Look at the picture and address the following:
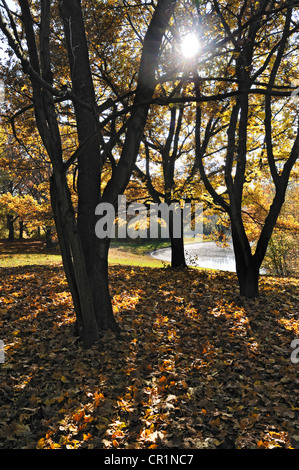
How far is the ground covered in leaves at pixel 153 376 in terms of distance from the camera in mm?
2998

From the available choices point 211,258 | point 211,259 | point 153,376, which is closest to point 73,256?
point 153,376

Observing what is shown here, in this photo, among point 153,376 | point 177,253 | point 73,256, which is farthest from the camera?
point 177,253

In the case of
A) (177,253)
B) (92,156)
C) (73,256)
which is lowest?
(177,253)

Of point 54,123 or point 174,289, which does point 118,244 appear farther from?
point 54,123

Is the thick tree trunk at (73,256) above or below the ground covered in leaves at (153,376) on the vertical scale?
above

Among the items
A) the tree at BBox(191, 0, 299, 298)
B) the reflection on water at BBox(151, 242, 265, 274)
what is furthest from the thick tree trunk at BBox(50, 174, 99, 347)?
the reflection on water at BBox(151, 242, 265, 274)

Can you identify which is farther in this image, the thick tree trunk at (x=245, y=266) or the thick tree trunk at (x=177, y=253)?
the thick tree trunk at (x=177, y=253)

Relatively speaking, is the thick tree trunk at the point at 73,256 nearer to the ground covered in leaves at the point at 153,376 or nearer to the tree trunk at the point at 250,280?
the ground covered in leaves at the point at 153,376

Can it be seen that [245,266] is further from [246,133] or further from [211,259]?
[211,259]

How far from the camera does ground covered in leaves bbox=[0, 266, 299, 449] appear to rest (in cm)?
300

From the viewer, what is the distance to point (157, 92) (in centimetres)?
935

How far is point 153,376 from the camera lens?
4016mm

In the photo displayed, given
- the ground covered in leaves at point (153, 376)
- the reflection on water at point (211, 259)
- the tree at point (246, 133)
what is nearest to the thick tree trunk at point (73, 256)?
the ground covered in leaves at point (153, 376)
